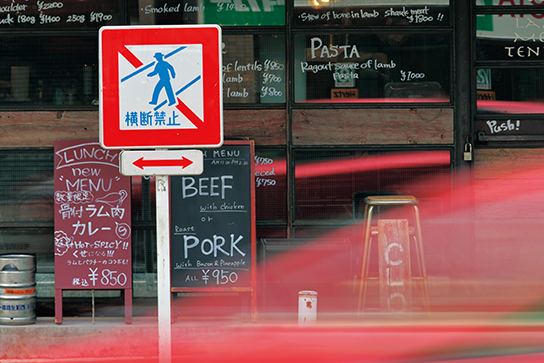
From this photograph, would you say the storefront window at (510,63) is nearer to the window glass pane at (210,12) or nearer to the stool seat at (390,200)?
the stool seat at (390,200)

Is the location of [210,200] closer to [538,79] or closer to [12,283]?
[12,283]

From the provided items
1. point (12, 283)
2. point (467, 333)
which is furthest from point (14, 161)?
point (467, 333)

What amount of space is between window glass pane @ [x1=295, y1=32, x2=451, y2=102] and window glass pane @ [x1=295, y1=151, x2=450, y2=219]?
653mm

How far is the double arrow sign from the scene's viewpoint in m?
3.57

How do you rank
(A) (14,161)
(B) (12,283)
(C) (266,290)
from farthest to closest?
1. (A) (14,161)
2. (C) (266,290)
3. (B) (12,283)

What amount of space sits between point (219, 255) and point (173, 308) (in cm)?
70

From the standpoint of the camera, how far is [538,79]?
260 inches

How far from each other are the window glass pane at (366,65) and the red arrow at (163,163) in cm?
322

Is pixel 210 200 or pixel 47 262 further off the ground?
pixel 210 200

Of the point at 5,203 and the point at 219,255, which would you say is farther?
the point at 5,203

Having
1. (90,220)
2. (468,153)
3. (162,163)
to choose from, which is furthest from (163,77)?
(468,153)

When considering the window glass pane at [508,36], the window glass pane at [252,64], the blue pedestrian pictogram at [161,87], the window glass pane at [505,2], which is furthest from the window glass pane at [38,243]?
the window glass pane at [505,2]

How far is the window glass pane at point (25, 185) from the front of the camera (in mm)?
6598

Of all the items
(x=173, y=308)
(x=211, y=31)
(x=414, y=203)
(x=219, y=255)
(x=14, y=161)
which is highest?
(x=211, y=31)
